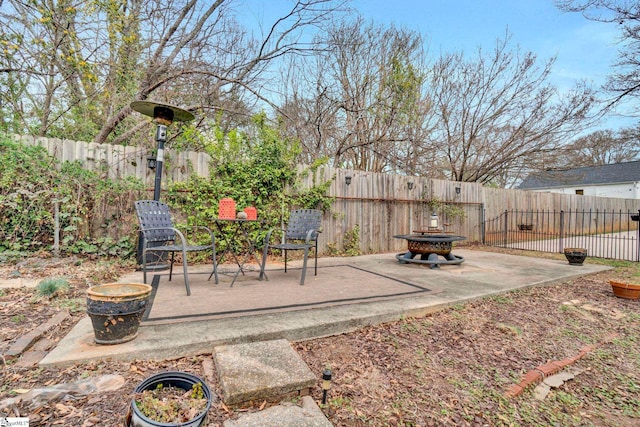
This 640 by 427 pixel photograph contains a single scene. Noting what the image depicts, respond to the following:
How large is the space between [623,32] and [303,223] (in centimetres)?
690

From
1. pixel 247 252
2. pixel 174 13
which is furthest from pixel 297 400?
pixel 174 13

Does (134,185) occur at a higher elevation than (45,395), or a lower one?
higher

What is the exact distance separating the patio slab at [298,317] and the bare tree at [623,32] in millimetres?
4014

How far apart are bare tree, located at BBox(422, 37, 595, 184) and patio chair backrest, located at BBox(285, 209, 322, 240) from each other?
21.4 feet

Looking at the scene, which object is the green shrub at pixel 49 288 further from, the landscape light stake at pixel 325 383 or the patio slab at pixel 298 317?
the landscape light stake at pixel 325 383

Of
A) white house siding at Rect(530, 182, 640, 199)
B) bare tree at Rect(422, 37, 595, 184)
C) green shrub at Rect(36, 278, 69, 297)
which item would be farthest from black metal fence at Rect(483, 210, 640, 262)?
white house siding at Rect(530, 182, 640, 199)

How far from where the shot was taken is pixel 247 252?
15.6 feet

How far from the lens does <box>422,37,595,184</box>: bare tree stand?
902 cm

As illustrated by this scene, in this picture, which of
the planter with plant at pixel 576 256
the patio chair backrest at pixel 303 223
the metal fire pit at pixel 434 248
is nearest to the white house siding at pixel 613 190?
the planter with plant at pixel 576 256

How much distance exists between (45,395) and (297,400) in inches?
43.5

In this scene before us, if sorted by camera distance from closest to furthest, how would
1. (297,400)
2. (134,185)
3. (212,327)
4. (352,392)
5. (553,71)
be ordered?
(297,400)
(352,392)
(212,327)
(134,185)
(553,71)

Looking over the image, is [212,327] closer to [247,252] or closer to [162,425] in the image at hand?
[162,425]

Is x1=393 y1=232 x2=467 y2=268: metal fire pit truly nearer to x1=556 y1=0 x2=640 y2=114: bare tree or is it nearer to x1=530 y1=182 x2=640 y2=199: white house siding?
x1=556 y1=0 x2=640 y2=114: bare tree

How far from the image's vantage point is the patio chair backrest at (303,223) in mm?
3717
